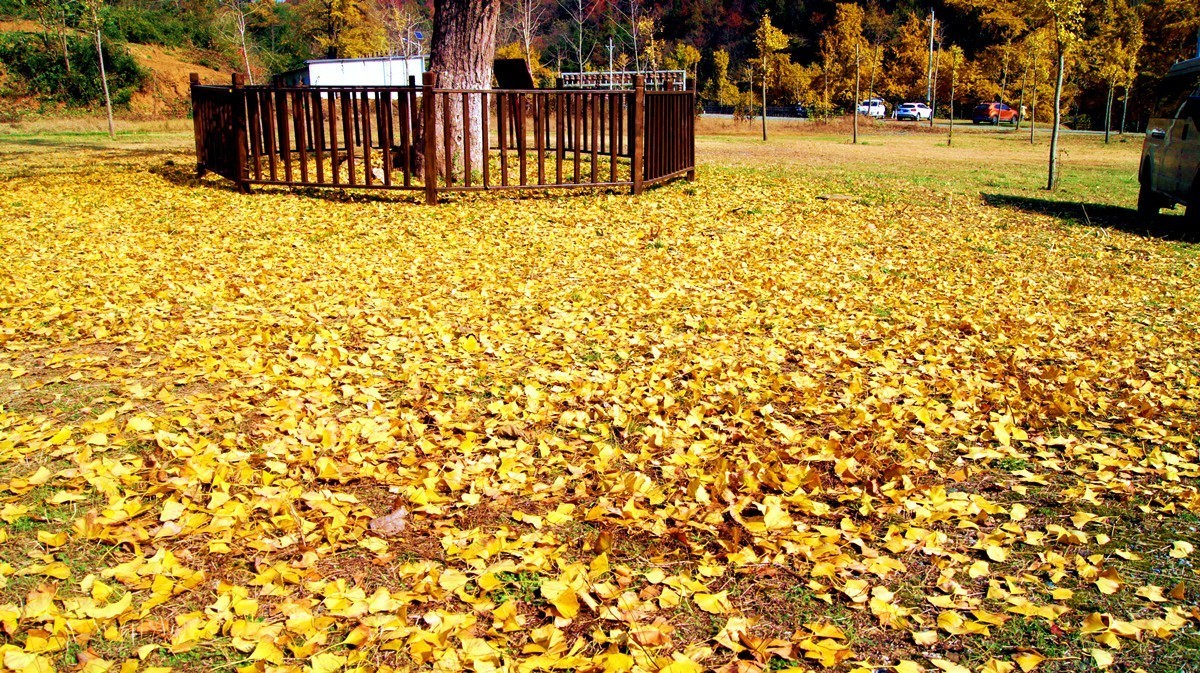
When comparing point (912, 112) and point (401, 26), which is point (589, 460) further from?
point (912, 112)

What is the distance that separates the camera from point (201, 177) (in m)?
12.8

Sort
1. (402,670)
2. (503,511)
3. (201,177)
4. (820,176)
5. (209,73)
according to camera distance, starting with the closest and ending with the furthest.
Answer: (402,670), (503,511), (201,177), (820,176), (209,73)

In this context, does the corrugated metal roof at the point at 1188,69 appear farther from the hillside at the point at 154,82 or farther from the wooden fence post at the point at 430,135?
the hillside at the point at 154,82

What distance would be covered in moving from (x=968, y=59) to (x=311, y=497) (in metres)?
60.0

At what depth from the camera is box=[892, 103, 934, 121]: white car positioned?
5168 cm

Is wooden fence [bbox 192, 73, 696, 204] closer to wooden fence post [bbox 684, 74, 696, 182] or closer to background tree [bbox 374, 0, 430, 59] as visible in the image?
wooden fence post [bbox 684, 74, 696, 182]

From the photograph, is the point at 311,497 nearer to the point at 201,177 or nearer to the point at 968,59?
the point at 201,177

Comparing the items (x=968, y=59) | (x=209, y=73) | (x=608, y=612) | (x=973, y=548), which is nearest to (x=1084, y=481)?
(x=973, y=548)

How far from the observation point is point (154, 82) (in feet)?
124

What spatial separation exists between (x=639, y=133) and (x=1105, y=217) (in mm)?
6391

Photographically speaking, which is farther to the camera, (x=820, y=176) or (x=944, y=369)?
(x=820, y=176)

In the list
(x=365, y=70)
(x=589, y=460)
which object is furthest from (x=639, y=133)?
(x=365, y=70)

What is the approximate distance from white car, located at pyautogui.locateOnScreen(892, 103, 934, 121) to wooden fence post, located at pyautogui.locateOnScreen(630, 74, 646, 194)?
146ft

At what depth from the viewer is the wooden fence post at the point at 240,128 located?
35.2 feet
